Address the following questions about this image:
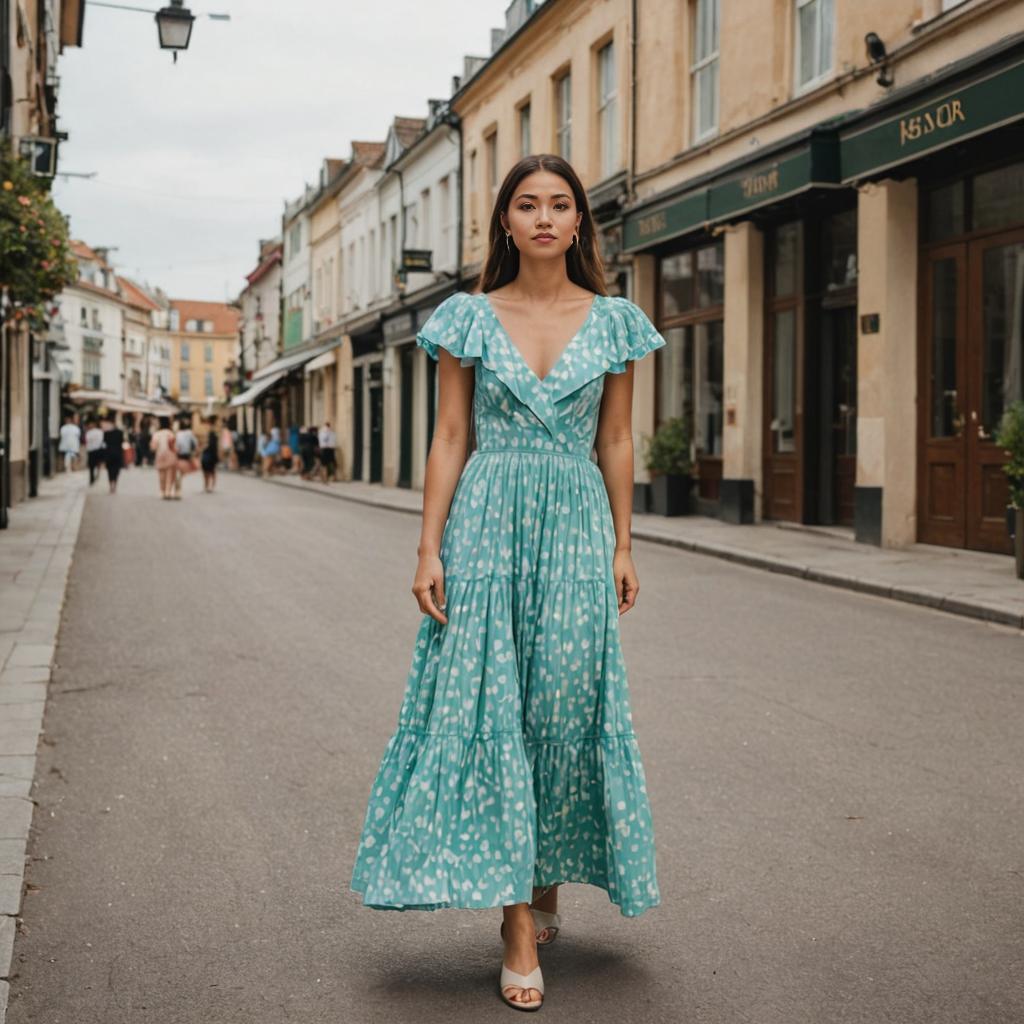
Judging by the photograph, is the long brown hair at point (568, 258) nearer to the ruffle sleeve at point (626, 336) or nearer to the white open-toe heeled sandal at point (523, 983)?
the ruffle sleeve at point (626, 336)

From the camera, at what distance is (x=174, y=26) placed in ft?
51.5

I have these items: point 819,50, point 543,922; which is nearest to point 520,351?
point 543,922

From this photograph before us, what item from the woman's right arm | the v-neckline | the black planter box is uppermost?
the v-neckline

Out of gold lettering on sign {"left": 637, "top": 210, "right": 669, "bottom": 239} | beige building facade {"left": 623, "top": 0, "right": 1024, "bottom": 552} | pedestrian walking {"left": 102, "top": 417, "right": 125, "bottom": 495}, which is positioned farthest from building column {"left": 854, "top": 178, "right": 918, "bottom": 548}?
pedestrian walking {"left": 102, "top": 417, "right": 125, "bottom": 495}

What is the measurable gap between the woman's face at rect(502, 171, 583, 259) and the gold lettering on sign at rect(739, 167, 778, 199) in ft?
42.5

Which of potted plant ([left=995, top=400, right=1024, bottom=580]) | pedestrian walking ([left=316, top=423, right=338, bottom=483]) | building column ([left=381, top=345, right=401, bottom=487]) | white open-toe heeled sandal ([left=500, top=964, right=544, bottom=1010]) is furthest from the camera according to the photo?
pedestrian walking ([left=316, top=423, right=338, bottom=483])

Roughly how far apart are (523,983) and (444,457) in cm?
122

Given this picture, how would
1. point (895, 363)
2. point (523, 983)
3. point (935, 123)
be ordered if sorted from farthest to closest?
point (895, 363) < point (935, 123) < point (523, 983)

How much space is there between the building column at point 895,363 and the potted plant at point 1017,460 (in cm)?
313

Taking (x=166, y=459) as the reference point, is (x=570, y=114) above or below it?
above

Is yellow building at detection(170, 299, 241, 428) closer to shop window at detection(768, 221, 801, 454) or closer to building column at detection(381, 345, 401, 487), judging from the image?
building column at detection(381, 345, 401, 487)

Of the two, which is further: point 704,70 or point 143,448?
point 143,448

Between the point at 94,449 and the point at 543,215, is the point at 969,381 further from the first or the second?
the point at 94,449

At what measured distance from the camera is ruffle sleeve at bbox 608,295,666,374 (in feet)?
11.0
